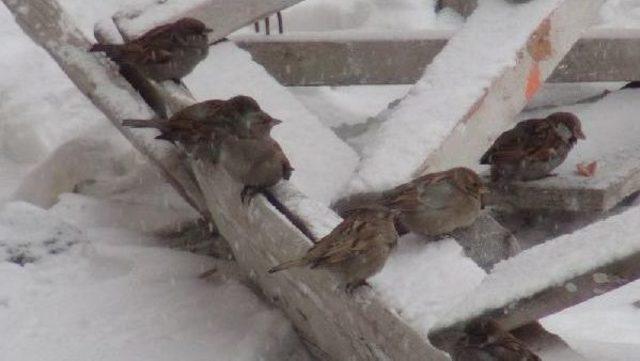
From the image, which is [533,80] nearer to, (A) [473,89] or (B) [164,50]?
(A) [473,89]

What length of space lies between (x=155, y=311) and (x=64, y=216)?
1.02 metres

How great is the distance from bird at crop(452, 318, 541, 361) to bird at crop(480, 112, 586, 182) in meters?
2.87

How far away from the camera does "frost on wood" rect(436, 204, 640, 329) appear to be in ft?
8.59

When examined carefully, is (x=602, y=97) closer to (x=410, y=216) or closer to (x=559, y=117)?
(x=559, y=117)

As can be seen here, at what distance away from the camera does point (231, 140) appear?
4406mm

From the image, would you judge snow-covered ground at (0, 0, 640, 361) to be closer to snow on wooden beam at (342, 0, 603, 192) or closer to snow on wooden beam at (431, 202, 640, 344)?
snow on wooden beam at (431, 202, 640, 344)

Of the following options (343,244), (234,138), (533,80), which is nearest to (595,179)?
(533,80)

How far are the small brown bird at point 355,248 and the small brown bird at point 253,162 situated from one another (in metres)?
0.37

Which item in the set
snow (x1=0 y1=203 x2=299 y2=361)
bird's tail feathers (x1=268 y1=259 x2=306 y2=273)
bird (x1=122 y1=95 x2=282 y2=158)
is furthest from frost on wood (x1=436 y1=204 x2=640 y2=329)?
bird (x1=122 y1=95 x2=282 y2=158)

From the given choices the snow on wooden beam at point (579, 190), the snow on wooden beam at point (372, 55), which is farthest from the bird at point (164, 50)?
the snow on wooden beam at point (579, 190)

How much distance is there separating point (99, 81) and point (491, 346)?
2782 mm

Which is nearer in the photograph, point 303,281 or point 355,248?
point 355,248

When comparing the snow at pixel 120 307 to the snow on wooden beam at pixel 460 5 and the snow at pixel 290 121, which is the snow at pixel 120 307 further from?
the snow on wooden beam at pixel 460 5

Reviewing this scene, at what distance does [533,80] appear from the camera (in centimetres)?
481
